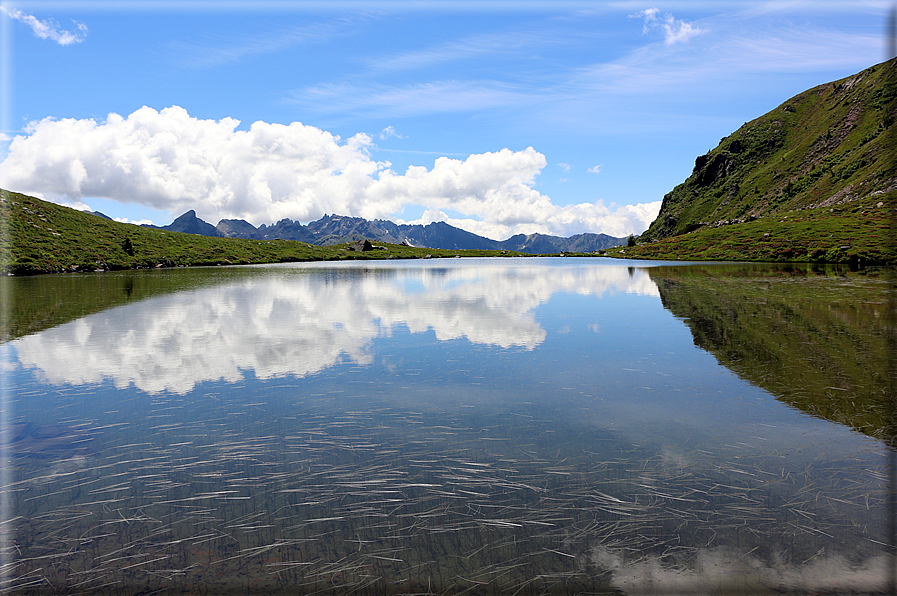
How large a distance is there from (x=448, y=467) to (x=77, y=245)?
175986mm

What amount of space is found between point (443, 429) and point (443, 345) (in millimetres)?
12285

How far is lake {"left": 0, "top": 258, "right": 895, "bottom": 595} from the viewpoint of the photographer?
25.0 ft

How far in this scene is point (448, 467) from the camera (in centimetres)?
1100

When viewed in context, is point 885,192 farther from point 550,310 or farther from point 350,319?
point 350,319

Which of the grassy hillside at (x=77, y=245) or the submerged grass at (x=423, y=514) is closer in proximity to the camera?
the submerged grass at (x=423, y=514)

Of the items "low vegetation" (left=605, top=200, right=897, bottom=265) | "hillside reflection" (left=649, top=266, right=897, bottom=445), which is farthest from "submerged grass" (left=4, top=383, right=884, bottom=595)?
"low vegetation" (left=605, top=200, right=897, bottom=265)

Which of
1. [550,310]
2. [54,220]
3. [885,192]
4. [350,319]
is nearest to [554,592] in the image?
[350,319]

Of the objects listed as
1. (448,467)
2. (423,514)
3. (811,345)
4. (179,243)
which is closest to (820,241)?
(811,345)

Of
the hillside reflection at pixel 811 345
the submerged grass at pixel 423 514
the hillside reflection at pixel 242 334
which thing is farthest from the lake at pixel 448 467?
the hillside reflection at pixel 242 334

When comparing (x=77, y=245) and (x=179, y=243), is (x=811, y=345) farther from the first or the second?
(x=179, y=243)

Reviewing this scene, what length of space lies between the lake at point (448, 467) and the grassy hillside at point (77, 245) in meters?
125

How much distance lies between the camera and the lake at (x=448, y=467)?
762 cm

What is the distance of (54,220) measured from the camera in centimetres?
15750

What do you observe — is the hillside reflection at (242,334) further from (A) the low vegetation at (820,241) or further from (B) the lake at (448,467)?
(A) the low vegetation at (820,241)
